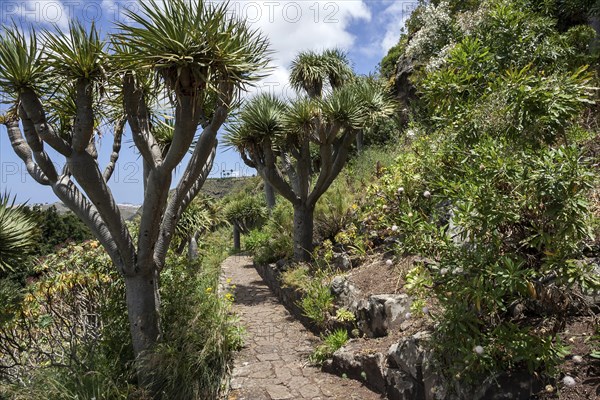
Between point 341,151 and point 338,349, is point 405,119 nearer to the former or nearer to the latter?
point 341,151

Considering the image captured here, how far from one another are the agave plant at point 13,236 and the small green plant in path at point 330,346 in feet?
14.7

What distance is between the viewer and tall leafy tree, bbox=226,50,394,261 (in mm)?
8414

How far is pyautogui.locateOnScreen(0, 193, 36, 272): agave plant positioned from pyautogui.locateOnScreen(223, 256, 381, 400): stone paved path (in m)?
3.56

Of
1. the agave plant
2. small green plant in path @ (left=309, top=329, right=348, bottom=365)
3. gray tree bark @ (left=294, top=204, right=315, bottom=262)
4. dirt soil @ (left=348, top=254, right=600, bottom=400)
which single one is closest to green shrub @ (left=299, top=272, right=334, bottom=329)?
small green plant in path @ (left=309, top=329, right=348, bottom=365)

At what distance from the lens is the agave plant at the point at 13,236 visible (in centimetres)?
571

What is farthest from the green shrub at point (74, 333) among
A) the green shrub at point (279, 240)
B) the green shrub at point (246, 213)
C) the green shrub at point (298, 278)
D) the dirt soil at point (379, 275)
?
the green shrub at point (246, 213)

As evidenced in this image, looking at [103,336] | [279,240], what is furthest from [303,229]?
[103,336]

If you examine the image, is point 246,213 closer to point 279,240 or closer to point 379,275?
point 279,240

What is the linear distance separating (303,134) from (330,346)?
4792 millimetres

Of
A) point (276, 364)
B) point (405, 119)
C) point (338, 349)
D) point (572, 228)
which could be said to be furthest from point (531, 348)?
point (405, 119)

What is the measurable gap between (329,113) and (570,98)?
5463mm

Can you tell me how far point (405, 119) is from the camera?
14.6 metres

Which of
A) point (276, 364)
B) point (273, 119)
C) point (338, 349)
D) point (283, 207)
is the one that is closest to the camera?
point (338, 349)

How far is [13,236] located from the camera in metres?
5.77
